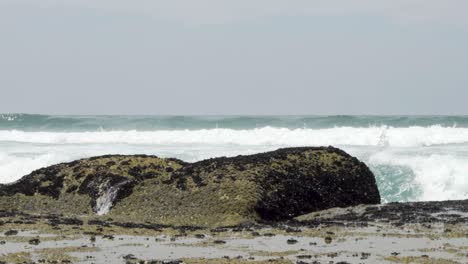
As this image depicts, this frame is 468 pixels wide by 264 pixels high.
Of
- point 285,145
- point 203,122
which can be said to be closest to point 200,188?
point 285,145

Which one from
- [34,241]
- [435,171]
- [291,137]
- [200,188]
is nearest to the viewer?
[34,241]

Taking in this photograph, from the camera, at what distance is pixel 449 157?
2218 inches

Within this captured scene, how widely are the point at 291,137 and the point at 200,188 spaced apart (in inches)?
2350

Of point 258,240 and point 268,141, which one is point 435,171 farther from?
point 268,141

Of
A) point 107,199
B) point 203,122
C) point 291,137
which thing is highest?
point 203,122

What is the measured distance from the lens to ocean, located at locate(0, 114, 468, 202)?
52.4 m

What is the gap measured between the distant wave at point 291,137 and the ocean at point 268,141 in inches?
4.7

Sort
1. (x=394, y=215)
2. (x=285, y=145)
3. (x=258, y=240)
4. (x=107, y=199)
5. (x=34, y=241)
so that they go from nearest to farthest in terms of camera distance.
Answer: (x=34, y=241) < (x=258, y=240) < (x=394, y=215) < (x=107, y=199) < (x=285, y=145)

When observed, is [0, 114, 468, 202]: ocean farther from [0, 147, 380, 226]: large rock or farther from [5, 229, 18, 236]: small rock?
[5, 229, 18, 236]: small rock

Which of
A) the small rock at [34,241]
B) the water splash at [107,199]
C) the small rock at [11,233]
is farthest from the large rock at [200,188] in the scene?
the small rock at [34,241]

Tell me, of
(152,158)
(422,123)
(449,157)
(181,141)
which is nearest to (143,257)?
(152,158)

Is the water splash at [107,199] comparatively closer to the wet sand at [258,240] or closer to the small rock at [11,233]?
the wet sand at [258,240]

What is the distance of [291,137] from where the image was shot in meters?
90.1

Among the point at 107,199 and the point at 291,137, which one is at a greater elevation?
the point at 291,137
